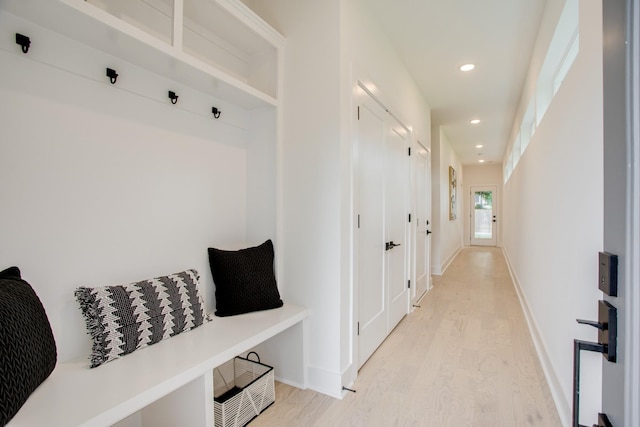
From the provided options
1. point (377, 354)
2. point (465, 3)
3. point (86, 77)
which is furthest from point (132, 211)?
point (465, 3)

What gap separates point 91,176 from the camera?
1.41 m

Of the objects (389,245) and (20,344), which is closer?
(20,344)

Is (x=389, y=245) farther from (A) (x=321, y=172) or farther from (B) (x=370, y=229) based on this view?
(A) (x=321, y=172)

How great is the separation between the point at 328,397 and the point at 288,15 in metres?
2.48

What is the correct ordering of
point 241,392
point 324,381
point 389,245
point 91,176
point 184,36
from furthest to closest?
point 389,245 → point 324,381 → point 184,36 → point 241,392 → point 91,176

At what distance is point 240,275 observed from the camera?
1.89 metres

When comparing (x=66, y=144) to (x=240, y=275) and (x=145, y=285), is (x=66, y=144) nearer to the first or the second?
(x=145, y=285)

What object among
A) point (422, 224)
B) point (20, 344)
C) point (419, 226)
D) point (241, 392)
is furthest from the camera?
point (422, 224)

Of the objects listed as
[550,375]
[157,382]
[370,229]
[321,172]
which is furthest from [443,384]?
[157,382]

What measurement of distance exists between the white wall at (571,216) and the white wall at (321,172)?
3.84ft

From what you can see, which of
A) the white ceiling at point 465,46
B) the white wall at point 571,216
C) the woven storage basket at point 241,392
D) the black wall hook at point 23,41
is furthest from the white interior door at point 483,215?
the black wall hook at point 23,41

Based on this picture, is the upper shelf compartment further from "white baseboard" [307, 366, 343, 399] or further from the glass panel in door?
the glass panel in door

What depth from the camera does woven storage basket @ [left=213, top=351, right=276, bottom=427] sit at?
61.9 inches

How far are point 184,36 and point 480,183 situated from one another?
1031 cm
